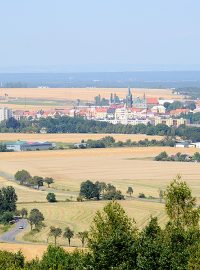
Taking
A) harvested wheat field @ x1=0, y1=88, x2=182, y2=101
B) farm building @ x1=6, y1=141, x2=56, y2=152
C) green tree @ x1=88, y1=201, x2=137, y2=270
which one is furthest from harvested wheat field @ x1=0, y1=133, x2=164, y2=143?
green tree @ x1=88, y1=201, x2=137, y2=270

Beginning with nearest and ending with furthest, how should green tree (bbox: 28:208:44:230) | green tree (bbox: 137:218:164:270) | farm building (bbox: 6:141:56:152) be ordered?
green tree (bbox: 137:218:164:270)
green tree (bbox: 28:208:44:230)
farm building (bbox: 6:141:56:152)

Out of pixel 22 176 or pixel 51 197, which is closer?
pixel 51 197

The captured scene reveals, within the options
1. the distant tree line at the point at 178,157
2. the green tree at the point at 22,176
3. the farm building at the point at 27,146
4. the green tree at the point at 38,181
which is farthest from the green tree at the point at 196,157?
the green tree at the point at 38,181

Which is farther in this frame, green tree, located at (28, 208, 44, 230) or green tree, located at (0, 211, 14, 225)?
green tree, located at (0, 211, 14, 225)

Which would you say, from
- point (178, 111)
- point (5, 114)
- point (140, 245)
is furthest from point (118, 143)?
point (140, 245)

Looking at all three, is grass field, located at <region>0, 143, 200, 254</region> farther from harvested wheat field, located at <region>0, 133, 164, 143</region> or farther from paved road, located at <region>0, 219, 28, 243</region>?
harvested wheat field, located at <region>0, 133, 164, 143</region>

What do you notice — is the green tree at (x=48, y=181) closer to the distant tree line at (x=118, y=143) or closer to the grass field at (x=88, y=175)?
the grass field at (x=88, y=175)

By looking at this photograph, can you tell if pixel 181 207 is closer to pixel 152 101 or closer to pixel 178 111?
pixel 178 111
